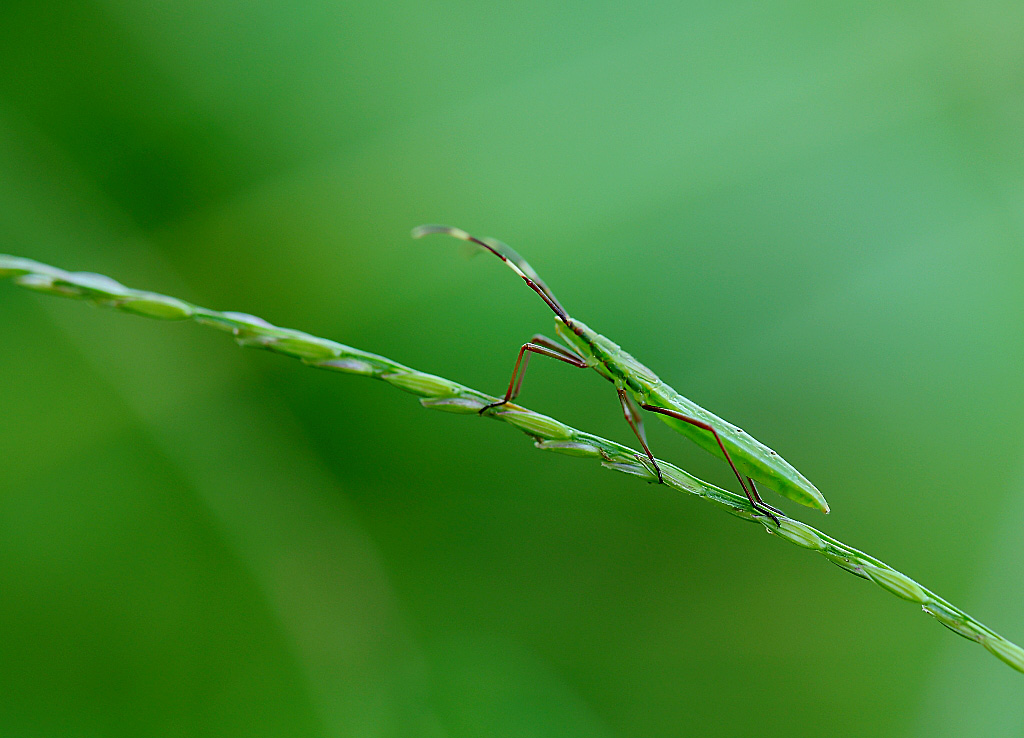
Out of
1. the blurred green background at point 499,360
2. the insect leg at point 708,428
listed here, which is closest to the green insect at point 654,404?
the insect leg at point 708,428

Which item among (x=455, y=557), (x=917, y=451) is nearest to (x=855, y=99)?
(x=917, y=451)

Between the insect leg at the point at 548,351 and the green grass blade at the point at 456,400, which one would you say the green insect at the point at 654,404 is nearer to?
the insect leg at the point at 548,351

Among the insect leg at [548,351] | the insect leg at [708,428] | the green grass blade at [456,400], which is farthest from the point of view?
the insect leg at [548,351]

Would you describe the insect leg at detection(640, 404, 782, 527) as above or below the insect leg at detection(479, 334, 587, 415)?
below

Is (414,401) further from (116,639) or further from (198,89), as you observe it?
(198,89)

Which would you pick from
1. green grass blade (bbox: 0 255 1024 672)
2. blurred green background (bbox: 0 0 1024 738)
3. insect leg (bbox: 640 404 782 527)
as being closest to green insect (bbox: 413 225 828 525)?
insect leg (bbox: 640 404 782 527)

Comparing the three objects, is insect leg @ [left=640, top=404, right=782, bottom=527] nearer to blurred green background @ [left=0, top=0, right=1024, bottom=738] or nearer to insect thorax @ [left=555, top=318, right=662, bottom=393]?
insect thorax @ [left=555, top=318, right=662, bottom=393]
